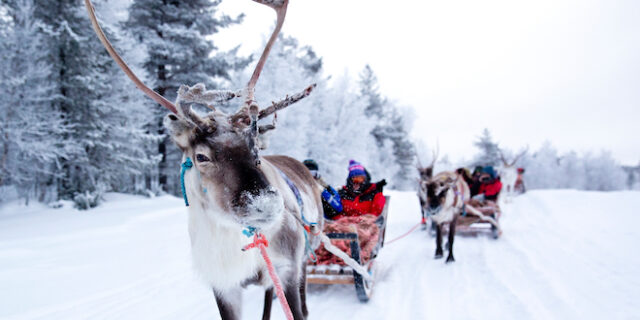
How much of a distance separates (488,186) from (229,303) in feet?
28.1

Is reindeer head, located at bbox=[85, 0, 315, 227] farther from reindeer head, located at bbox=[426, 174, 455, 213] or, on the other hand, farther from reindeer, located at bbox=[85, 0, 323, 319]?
reindeer head, located at bbox=[426, 174, 455, 213]

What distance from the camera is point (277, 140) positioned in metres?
17.1

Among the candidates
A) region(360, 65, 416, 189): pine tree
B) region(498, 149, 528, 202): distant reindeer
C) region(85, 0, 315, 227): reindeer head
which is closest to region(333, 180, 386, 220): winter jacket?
region(85, 0, 315, 227): reindeer head

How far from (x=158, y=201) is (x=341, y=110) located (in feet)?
47.4

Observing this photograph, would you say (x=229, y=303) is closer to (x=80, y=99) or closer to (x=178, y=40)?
(x=80, y=99)

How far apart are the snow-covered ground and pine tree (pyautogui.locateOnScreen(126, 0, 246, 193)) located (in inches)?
284

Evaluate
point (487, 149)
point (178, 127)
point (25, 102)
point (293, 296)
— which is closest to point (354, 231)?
point (293, 296)

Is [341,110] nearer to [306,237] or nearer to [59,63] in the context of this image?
[59,63]

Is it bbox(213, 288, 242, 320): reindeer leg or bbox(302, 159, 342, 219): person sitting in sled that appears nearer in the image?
bbox(213, 288, 242, 320): reindeer leg

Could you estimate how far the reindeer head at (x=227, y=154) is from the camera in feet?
5.46

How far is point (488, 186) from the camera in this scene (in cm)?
904

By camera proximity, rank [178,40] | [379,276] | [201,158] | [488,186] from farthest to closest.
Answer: [178,40]
[488,186]
[379,276]
[201,158]

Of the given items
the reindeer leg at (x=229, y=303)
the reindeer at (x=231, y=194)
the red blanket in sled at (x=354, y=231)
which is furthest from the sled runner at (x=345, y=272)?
the reindeer leg at (x=229, y=303)

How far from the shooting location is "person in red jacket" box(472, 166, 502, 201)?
8883mm
